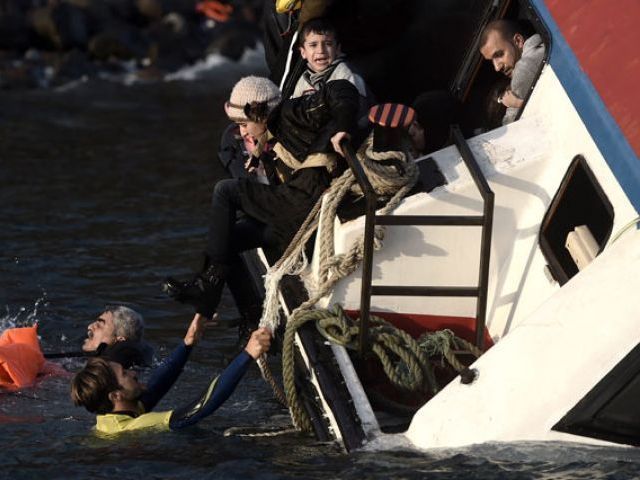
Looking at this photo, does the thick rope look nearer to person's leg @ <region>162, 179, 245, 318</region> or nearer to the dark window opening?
the dark window opening

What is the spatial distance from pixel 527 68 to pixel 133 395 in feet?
7.56

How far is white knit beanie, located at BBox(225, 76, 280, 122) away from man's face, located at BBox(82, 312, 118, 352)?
145 cm

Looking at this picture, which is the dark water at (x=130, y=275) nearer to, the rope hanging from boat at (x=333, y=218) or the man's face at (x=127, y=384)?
the man's face at (x=127, y=384)

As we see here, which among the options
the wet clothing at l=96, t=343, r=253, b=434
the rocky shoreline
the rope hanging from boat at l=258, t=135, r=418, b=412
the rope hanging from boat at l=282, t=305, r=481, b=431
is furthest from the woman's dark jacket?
the rocky shoreline

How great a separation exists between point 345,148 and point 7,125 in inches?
372

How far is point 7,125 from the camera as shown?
49.1 ft

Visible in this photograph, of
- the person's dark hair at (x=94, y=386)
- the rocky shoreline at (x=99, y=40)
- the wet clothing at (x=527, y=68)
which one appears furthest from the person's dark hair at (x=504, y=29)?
the rocky shoreline at (x=99, y=40)

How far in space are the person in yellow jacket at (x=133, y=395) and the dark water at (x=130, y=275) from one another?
0.31 ft

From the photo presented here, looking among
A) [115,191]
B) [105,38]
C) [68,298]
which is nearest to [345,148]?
[68,298]

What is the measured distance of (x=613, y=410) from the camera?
5488mm

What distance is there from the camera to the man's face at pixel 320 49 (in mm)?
7055

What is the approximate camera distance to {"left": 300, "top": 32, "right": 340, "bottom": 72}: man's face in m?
7.05

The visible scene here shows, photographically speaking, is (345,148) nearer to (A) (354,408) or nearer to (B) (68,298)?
(A) (354,408)

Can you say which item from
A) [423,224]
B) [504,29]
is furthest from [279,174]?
[423,224]
